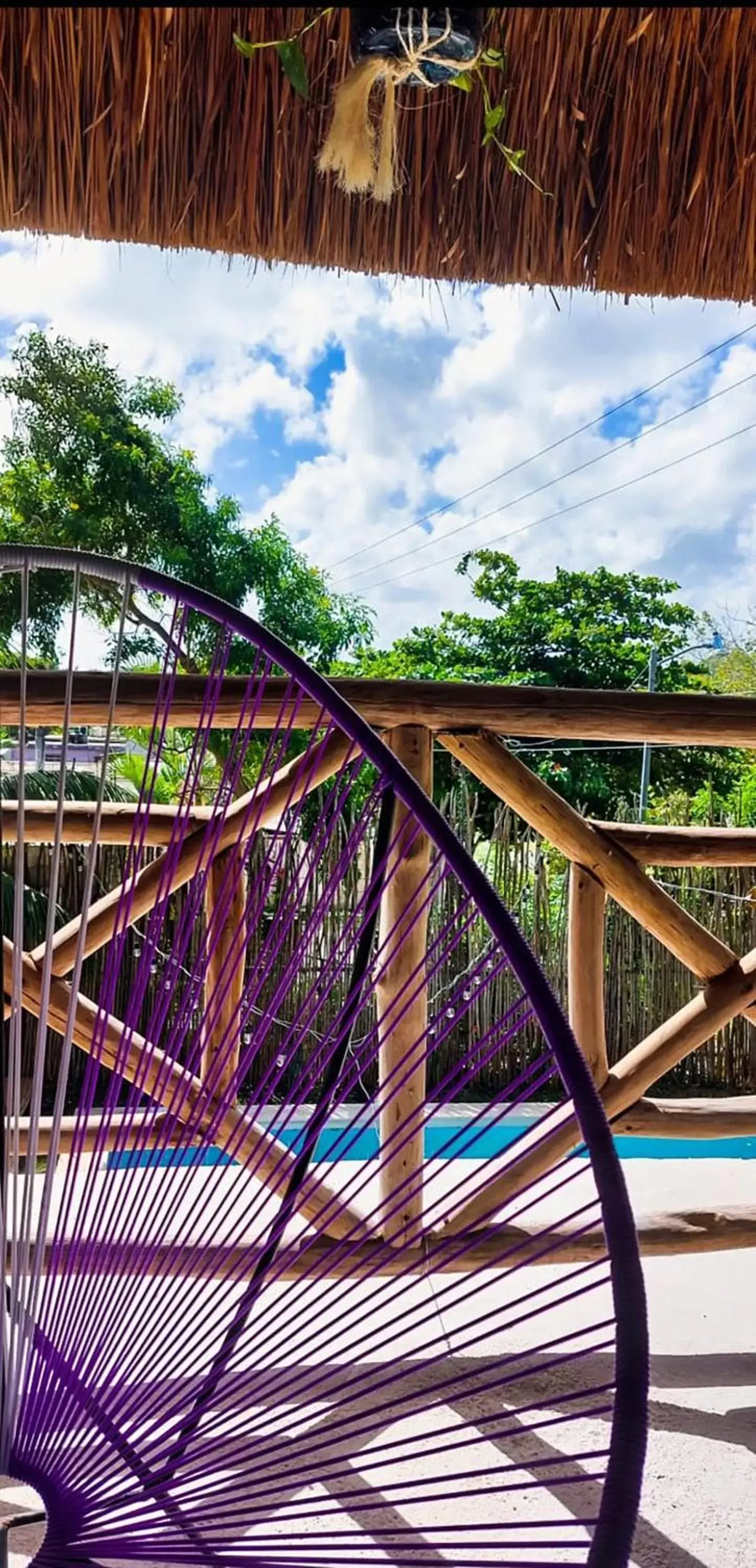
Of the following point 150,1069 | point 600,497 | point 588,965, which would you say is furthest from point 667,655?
point 150,1069

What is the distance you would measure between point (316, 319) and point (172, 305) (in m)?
3.40

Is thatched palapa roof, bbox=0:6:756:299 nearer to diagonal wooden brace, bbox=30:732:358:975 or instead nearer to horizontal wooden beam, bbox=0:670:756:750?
horizontal wooden beam, bbox=0:670:756:750

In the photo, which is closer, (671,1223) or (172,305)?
(671,1223)

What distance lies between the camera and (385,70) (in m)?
1.44

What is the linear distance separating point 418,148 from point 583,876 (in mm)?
1118

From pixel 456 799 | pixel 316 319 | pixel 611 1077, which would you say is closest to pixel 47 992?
pixel 611 1077

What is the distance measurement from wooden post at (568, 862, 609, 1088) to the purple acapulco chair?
0.17 meters

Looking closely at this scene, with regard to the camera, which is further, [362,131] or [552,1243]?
[362,131]

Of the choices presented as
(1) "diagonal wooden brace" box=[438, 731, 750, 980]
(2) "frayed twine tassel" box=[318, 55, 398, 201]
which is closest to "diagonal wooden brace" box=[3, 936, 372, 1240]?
(1) "diagonal wooden brace" box=[438, 731, 750, 980]

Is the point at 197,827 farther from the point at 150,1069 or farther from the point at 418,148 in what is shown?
the point at 418,148

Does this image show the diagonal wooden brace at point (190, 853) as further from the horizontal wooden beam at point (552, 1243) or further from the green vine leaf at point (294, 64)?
the green vine leaf at point (294, 64)

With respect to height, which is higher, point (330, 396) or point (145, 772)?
point (330, 396)

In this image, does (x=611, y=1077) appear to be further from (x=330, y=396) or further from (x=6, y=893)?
(x=330, y=396)

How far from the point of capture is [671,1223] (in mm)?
1593
